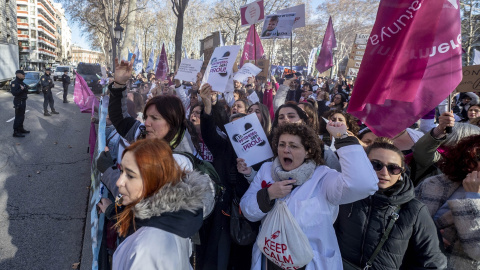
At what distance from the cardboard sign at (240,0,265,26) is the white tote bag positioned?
6.70m

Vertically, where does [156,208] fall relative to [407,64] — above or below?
below

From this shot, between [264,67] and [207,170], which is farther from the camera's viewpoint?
[264,67]

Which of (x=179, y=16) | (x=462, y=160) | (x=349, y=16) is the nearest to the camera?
(x=462, y=160)

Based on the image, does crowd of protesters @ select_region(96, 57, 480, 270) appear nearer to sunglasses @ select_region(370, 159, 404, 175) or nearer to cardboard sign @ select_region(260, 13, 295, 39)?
sunglasses @ select_region(370, 159, 404, 175)

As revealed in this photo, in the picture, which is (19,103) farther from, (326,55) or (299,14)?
(326,55)

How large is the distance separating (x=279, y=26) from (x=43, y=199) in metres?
6.99

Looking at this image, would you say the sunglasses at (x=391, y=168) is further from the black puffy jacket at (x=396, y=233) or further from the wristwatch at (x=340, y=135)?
the wristwatch at (x=340, y=135)

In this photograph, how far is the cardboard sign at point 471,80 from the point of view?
12.0 ft

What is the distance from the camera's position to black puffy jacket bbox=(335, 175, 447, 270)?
Answer: 6.04 ft

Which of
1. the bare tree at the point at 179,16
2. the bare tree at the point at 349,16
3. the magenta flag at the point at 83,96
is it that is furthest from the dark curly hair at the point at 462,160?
the bare tree at the point at 349,16

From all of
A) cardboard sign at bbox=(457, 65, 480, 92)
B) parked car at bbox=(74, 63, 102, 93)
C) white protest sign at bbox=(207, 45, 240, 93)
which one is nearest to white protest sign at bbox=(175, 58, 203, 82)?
white protest sign at bbox=(207, 45, 240, 93)

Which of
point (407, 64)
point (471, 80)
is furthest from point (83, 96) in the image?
point (471, 80)

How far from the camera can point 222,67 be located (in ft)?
12.4

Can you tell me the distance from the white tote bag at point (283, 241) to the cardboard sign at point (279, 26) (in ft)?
24.7
